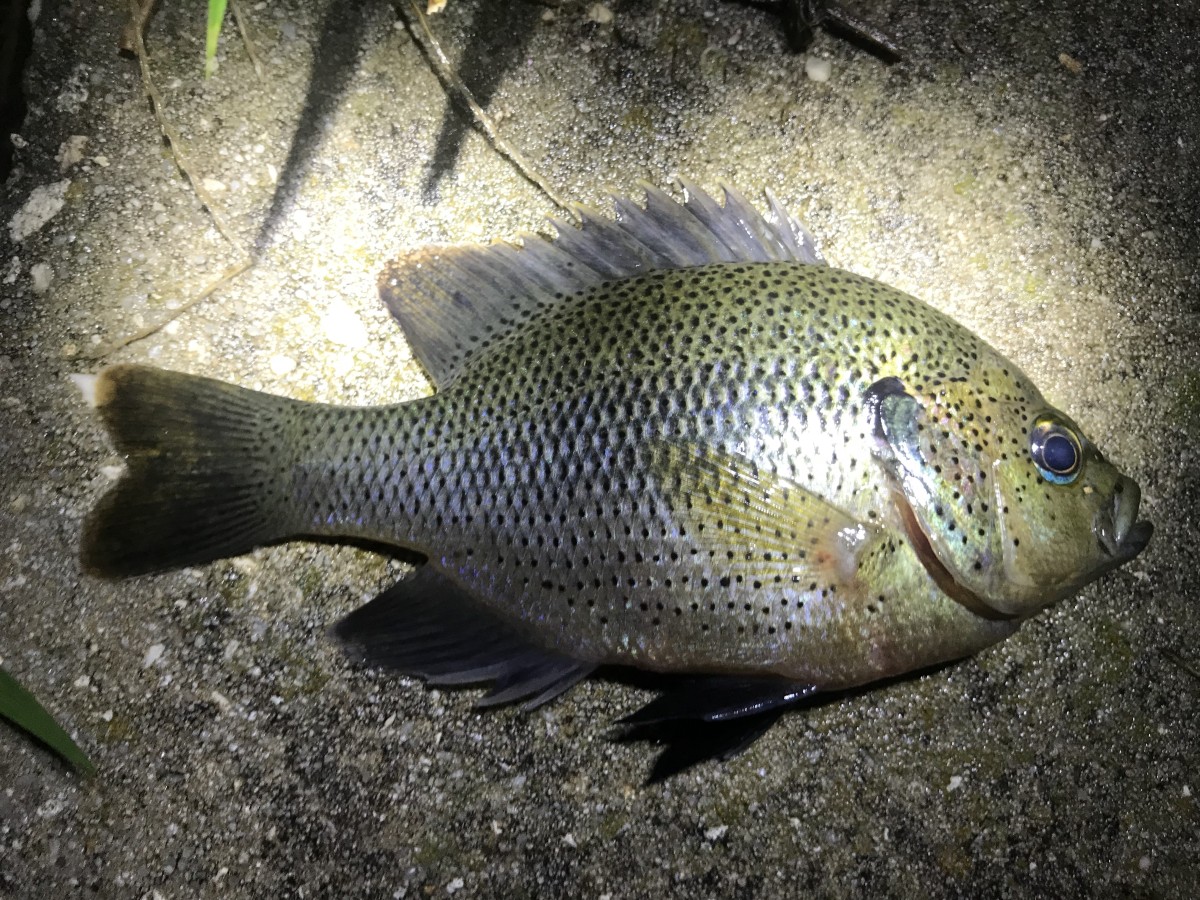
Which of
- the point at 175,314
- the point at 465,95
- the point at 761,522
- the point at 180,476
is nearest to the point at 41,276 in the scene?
the point at 175,314

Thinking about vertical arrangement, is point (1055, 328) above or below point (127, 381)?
above

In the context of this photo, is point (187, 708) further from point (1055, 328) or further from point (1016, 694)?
point (1055, 328)

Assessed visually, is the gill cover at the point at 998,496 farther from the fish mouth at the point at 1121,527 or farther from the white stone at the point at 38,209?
the white stone at the point at 38,209

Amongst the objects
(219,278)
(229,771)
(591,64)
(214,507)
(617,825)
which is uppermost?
(591,64)

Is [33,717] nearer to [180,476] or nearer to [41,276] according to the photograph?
[180,476]

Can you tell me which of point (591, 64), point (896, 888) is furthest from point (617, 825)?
point (591, 64)

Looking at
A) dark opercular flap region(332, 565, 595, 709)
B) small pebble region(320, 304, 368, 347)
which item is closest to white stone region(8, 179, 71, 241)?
small pebble region(320, 304, 368, 347)
